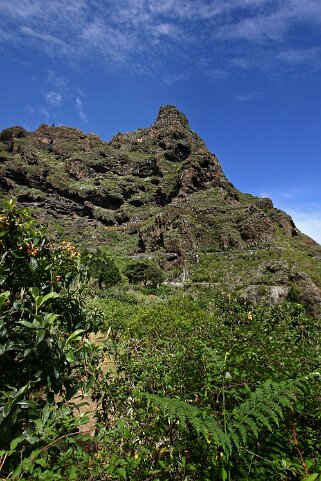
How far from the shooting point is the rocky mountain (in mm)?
39625

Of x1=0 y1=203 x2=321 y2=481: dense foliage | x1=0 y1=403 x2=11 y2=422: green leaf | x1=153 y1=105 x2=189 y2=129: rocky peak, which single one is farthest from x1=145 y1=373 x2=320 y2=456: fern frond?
x1=153 y1=105 x2=189 y2=129: rocky peak

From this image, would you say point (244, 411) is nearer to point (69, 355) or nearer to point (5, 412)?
point (69, 355)

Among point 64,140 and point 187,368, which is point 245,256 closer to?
point 187,368

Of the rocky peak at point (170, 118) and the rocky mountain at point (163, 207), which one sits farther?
the rocky peak at point (170, 118)

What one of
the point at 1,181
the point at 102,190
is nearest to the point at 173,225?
the point at 102,190

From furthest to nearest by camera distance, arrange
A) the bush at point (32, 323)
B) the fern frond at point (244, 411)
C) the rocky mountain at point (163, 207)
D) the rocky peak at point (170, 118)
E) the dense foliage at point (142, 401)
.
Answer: the rocky peak at point (170, 118)
the rocky mountain at point (163, 207)
the bush at point (32, 323)
the dense foliage at point (142, 401)
the fern frond at point (244, 411)

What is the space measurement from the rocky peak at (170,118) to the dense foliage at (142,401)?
111 meters

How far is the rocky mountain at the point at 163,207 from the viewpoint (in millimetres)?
39625

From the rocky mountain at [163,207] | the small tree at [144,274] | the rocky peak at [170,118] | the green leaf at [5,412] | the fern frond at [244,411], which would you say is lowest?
the green leaf at [5,412]

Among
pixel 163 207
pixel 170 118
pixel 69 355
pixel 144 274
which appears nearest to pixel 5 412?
pixel 69 355

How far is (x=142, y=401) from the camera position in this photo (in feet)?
11.4

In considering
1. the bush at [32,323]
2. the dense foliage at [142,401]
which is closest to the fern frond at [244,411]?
the dense foliage at [142,401]

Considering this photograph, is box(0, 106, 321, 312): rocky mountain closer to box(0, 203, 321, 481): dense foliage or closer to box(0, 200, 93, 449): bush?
box(0, 203, 321, 481): dense foliage

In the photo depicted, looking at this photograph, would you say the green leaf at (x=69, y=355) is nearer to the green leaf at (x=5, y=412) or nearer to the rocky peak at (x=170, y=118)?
the green leaf at (x=5, y=412)
